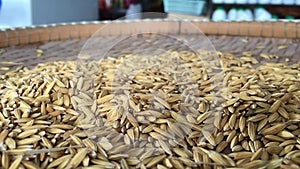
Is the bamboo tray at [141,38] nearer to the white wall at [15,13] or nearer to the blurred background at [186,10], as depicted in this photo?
the blurred background at [186,10]

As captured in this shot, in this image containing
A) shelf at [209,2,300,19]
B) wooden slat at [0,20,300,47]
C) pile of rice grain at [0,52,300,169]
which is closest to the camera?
pile of rice grain at [0,52,300,169]

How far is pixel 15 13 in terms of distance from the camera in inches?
97.4

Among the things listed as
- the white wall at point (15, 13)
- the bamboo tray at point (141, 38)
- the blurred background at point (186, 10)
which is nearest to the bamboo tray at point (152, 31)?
the bamboo tray at point (141, 38)

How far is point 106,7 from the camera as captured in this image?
3609 millimetres

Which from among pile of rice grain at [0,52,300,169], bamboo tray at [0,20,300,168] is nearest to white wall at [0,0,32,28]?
bamboo tray at [0,20,300,168]

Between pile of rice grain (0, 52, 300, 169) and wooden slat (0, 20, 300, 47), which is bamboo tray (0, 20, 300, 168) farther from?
pile of rice grain (0, 52, 300, 169)

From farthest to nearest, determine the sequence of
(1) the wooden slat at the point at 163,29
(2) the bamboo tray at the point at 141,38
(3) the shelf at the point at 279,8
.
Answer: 1. (3) the shelf at the point at 279,8
2. (1) the wooden slat at the point at 163,29
3. (2) the bamboo tray at the point at 141,38

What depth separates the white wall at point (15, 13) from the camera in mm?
2447

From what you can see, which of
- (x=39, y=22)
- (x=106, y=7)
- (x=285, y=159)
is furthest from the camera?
(x=106, y=7)

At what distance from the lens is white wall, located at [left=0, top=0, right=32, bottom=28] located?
245 centimetres

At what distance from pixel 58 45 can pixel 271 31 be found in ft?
2.78

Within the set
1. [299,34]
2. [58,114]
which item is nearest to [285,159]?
[58,114]

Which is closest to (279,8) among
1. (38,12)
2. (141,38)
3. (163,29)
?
(163,29)

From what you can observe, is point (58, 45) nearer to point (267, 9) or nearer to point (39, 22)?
point (39, 22)
